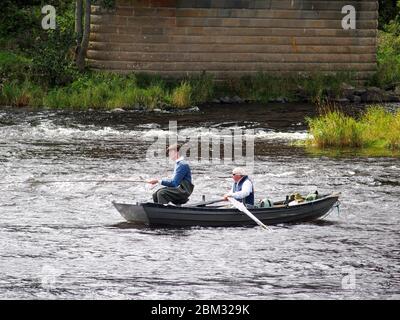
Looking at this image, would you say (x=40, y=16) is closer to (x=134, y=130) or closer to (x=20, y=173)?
(x=134, y=130)

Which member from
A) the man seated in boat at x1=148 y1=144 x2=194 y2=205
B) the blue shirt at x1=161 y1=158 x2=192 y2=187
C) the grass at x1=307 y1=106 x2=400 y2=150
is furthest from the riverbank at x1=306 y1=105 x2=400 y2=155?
the blue shirt at x1=161 y1=158 x2=192 y2=187

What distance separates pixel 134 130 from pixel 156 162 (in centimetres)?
555

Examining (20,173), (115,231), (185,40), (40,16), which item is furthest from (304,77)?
(115,231)

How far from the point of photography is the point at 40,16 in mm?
47844

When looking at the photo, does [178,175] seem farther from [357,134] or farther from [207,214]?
[357,134]

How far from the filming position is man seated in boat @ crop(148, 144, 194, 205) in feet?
83.6

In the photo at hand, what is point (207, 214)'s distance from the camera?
25.3 meters

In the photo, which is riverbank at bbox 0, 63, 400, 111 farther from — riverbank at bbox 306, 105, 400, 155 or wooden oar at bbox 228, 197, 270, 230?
wooden oar at bbox 228, 197, 270, 230

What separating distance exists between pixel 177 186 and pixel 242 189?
142 centimetres

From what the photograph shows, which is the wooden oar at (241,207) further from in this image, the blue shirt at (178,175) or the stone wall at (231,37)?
the stone wall at (231,37)

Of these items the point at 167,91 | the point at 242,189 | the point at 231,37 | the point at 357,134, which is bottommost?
the point at 357,134

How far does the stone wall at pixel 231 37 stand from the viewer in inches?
1811

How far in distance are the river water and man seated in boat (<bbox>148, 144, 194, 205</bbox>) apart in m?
0.81

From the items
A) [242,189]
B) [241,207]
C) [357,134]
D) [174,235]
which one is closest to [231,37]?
[357,134]
